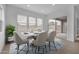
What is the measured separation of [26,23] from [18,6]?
40 cm

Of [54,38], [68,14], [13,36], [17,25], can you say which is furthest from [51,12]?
[13,36]

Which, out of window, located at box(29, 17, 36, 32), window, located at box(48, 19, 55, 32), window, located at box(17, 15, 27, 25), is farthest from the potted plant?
window, located at box(48, 19, 55, 32)

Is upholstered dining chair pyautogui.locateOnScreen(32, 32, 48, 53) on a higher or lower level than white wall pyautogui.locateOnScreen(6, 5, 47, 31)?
lower

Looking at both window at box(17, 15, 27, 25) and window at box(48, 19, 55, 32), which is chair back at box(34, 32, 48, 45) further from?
window at box(17, 15, 27, 25)

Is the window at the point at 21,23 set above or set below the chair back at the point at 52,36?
above

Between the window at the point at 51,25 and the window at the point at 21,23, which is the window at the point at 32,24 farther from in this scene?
the window at the point at 51,25

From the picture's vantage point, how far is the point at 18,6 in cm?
233

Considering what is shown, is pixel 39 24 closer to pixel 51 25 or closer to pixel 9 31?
pixel 51 25

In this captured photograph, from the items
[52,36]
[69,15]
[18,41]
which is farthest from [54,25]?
[18,41]

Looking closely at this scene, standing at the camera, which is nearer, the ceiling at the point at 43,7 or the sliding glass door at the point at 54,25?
the ceiling at the point at 43,7

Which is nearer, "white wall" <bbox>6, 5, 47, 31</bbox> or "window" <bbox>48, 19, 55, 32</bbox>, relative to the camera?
"white wall" <bbox>6, 5, 47, 31</bbox>

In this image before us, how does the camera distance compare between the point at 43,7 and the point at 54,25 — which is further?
the point at 54,25

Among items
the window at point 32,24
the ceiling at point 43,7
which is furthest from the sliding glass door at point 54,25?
the window at point 32,24
